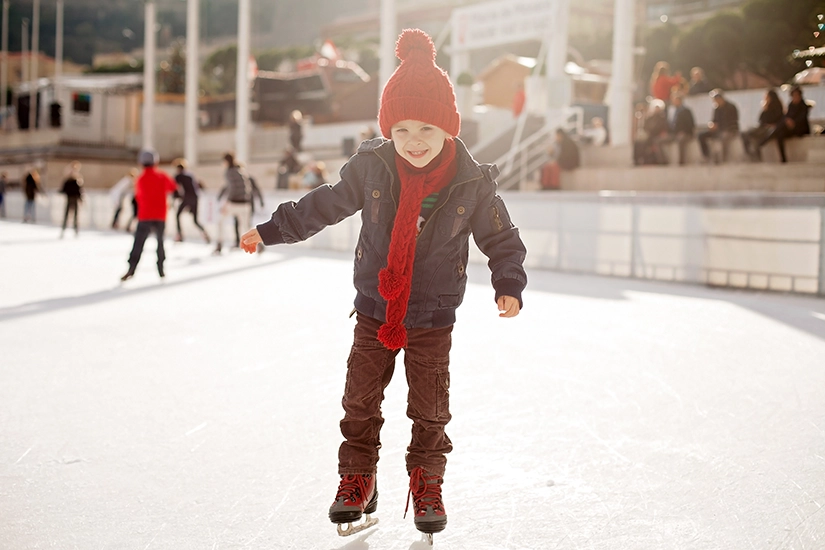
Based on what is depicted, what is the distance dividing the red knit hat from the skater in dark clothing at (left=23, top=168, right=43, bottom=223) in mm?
26213

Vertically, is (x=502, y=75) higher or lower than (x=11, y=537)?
higher

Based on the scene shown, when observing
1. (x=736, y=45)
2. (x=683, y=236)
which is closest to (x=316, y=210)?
(x=683, y=236)

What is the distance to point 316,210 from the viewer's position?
2.68 m

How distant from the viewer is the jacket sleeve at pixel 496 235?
2.64m

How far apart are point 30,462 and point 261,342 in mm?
3004

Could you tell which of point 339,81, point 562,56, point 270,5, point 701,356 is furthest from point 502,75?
point 270,5

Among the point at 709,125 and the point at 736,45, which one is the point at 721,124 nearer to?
the point at 709,125

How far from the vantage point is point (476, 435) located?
380 cm

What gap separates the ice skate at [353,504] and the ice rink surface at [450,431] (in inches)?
1.8

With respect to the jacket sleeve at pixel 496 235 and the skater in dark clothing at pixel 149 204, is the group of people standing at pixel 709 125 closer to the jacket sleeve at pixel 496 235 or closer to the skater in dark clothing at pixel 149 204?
the skater in dark clothing at pixel 149 204

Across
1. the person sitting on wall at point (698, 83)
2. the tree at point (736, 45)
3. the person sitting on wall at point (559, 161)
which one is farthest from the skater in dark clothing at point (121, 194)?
the tree at point (736, 45)

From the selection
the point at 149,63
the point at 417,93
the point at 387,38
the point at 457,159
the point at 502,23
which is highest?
the point at 149,63

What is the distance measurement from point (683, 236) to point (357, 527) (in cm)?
914

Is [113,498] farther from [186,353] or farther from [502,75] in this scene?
[502,75]
